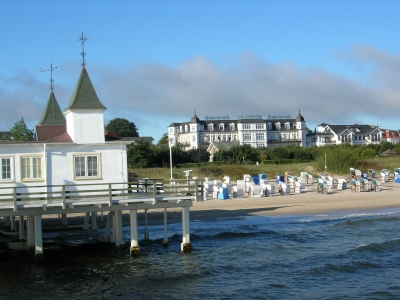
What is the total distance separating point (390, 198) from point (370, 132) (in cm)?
9047

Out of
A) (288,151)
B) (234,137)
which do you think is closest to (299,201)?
(288,151)

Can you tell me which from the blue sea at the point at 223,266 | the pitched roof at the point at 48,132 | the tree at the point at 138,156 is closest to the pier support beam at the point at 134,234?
the blue sea at the point at 223,266

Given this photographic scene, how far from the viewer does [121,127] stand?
112 metres

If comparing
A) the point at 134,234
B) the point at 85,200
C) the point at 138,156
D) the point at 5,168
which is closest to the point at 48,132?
the point at 5,168

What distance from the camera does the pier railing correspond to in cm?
1919

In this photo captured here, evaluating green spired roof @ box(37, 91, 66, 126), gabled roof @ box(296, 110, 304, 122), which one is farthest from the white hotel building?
green spired roof @ box(37, 91, 66, 126)

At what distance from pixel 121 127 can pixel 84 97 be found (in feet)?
297

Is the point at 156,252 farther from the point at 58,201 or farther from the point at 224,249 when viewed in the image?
the point at 58,201

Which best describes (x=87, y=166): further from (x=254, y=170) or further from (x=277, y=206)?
(x=254, y=170)

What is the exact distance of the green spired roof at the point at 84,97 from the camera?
21.9 meters

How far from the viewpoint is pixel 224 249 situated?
24.0 m

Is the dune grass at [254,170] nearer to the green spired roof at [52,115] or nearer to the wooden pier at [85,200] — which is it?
the green spired roof at [52,115]

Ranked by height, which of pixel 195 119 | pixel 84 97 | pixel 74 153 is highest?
pixel 195 119

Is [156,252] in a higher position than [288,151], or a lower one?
lower
